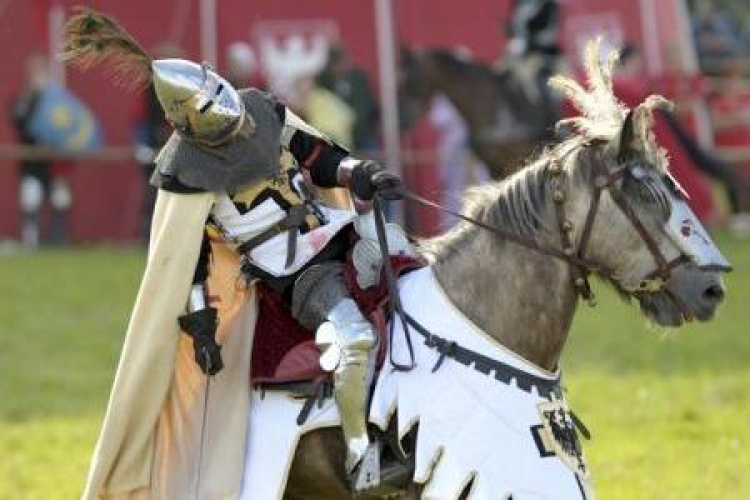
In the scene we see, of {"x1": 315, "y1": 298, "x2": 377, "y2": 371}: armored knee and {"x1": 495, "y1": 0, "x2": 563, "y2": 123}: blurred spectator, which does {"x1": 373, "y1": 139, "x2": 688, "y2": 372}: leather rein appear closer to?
{"x1": 315, "y1": 298, "x2": 377, "y2": 371}: armored knee

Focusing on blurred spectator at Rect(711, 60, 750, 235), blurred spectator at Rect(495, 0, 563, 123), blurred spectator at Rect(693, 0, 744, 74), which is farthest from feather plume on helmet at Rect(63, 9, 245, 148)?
blurred spectator at Rect(693, 0, 744, 74)

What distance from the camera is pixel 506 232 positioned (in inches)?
217

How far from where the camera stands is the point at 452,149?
67.1ft

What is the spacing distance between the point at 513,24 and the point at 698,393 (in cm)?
988

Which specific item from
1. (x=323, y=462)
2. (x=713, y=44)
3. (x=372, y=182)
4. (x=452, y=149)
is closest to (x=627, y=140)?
(x=372, y=182)

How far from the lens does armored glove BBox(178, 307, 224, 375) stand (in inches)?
220

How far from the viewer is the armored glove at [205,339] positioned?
5.59m

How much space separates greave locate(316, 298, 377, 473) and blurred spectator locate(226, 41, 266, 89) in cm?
1302

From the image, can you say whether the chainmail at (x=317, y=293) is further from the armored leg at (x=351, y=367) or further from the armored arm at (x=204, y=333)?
the armored arm at (x=204, y=333)

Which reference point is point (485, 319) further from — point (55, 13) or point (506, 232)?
point (55, 13)

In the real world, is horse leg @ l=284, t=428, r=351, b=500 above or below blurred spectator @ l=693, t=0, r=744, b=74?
above

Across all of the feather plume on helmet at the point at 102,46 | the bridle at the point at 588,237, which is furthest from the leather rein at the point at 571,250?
the feather plume on helmet at the point at 102,46

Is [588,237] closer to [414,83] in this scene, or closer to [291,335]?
[291,335]

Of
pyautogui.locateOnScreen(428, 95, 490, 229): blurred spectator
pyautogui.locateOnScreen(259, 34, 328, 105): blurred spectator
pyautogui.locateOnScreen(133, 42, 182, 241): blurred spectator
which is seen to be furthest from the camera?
pyautogui.locateOnScreen(428, 95, 490, 229): blurred spectator
